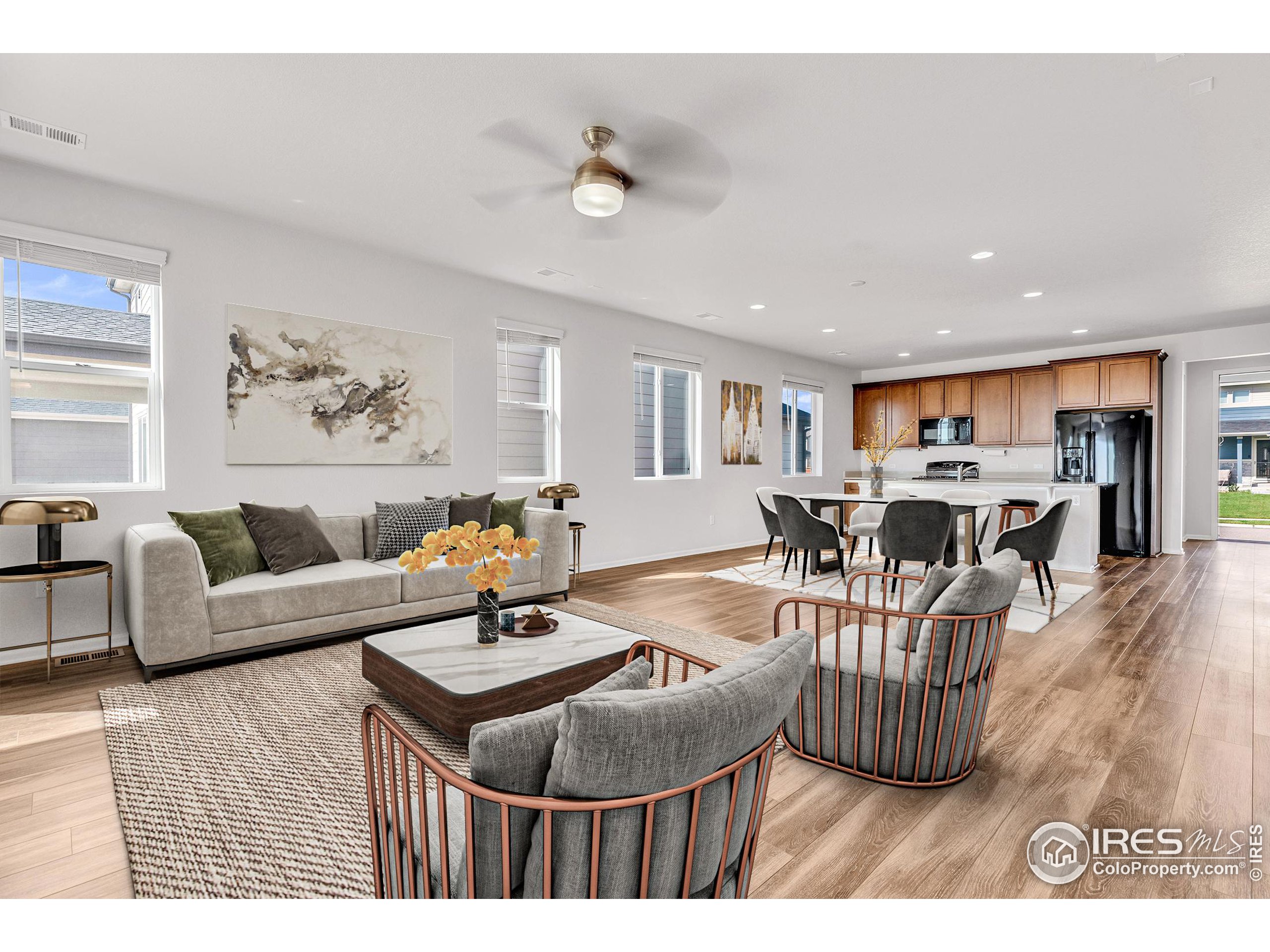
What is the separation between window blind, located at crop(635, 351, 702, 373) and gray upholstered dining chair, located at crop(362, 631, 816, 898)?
5.54 meters

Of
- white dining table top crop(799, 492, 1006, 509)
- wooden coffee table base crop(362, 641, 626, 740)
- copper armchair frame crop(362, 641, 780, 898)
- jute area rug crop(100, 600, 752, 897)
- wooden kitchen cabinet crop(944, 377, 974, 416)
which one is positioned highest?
wooden kitchen cabinet crop(944, 377, 974, 416)

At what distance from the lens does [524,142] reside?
287cm

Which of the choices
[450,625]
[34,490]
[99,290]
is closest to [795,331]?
[450,625]

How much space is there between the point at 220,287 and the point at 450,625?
265 cm

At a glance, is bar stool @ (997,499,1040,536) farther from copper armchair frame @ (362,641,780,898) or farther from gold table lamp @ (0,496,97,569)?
gold table lamp @ (0,496,97,569)

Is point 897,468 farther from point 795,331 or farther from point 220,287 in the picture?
point 220,287

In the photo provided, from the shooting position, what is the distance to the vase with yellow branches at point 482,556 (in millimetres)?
2482

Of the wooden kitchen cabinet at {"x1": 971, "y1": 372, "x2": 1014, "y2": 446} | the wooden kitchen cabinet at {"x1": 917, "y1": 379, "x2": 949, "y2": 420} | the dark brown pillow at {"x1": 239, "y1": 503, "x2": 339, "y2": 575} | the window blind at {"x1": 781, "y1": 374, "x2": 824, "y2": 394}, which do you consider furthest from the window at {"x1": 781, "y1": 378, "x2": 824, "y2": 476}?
the dark brown pillow at {"x1": 239, "y1": 503, "x2": 339, "y2": 575}

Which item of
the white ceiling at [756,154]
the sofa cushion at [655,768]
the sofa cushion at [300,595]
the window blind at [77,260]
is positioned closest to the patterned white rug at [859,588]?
the white ceiling at [756,154]

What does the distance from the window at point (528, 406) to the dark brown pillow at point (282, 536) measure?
1.77m

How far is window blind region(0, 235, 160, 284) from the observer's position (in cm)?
323

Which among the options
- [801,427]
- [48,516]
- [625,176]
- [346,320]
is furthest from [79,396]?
[801,427]

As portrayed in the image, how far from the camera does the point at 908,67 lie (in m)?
2.33

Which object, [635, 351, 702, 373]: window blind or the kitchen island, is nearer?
the kitchen island
